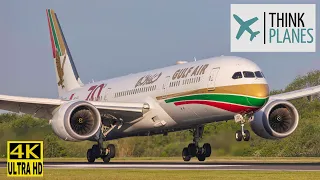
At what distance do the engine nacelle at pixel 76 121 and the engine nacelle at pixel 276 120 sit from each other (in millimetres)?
9167

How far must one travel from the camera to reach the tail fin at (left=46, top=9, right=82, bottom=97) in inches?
2501

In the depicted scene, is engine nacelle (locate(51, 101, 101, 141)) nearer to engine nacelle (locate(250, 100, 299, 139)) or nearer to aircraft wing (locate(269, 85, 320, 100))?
engine nacelle (locate(250, 100, 299, 139))

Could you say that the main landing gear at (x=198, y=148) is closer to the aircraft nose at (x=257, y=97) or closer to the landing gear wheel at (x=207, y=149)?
the landing gear wheel at (x=207, y=149)

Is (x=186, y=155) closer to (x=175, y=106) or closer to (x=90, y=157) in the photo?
(x=175, y=106)

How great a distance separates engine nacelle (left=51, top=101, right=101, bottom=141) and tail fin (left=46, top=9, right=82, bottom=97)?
14.4 meters

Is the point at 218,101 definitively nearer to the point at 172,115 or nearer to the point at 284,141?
the point at 172,115

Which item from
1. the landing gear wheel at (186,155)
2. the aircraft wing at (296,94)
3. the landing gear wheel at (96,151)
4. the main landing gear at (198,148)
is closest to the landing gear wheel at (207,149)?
the main landing gear at (198,148)

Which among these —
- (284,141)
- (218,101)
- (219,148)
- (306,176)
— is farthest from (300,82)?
(306,176)

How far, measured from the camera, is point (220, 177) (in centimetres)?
3203

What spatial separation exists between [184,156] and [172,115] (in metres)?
4.18

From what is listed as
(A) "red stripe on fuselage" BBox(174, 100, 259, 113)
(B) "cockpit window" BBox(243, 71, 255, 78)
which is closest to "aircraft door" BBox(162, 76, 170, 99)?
(A) "red stripe on fuselage" BBox(174, 100, 259, 113)

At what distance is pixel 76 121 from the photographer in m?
48.2

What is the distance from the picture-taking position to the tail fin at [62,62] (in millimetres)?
63531

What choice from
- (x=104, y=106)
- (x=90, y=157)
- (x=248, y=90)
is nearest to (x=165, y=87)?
(x=104, y=106)
